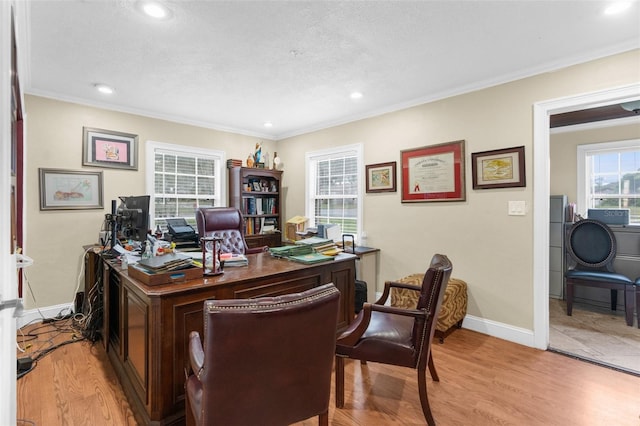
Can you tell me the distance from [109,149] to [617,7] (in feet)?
16.0

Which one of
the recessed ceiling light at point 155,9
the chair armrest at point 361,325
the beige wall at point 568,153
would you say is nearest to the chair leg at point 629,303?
the beige wall at point 568,153

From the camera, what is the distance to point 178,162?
14.3ft

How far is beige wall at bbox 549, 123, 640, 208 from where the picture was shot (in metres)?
4.18

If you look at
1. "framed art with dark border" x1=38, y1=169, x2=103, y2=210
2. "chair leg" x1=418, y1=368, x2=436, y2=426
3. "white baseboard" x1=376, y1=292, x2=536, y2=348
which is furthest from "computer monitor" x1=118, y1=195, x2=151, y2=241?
"white baseboard" x1=376, y1=292, x2=536, y2=348

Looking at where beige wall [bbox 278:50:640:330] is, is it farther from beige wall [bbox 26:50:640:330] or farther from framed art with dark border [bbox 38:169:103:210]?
framed art with dark border [bbox 38:169:103:210]

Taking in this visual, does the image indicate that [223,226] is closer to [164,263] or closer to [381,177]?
[164,263]

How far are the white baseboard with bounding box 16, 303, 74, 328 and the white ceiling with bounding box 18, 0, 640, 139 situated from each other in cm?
235

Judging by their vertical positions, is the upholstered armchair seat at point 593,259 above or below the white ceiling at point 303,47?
below

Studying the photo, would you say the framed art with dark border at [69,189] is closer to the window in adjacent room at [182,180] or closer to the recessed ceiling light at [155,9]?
Result: the window in adjacent room at [182,180]

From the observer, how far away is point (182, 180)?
173 inches

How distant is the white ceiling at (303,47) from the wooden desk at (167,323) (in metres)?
1.72

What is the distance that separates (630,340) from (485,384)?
6.08 ft

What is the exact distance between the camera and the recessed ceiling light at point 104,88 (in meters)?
3.13

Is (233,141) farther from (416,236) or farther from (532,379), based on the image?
(532,379)
